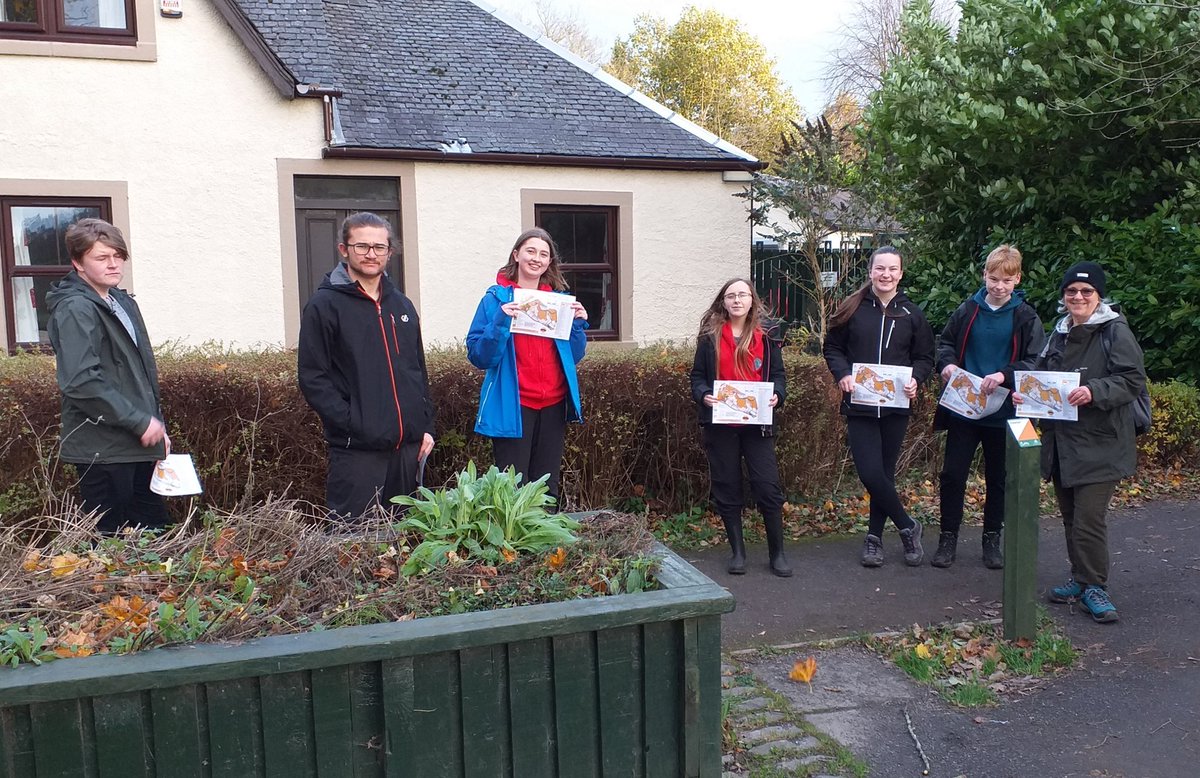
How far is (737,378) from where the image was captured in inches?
220

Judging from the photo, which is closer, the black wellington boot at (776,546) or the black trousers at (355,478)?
the black trousers at (355,478)

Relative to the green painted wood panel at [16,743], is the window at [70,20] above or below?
above

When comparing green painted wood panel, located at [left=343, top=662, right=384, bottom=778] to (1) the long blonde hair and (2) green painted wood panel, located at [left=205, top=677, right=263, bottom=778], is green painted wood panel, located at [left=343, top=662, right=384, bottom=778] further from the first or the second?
(1) the long blonde hair

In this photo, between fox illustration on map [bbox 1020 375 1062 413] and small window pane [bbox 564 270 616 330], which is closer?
fox illustration on map [bbox 1020 375 1062 413]

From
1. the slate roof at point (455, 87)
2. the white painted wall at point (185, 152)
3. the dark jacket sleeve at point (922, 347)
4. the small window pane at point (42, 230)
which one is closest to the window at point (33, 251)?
the small window pane at point (42, 230)

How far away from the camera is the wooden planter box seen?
2.22 metres

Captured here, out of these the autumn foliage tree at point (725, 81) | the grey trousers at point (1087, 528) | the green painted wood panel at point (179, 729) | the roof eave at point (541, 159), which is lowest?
the grey trousers at point (1087, 528)

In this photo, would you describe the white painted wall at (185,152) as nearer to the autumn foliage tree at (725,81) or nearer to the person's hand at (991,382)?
the person's hand at (991,382)

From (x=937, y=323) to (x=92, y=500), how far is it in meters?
8.10

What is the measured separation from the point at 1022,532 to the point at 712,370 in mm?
1904

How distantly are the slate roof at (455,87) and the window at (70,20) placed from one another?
1.27 metres

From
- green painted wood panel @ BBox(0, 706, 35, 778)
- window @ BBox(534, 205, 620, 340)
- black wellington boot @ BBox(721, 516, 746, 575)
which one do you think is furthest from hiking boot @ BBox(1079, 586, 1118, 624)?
window @ BBox(534, 205, 620, 340)

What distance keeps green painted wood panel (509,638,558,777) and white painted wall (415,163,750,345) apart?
9.00m

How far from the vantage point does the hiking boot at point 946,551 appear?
590cm
